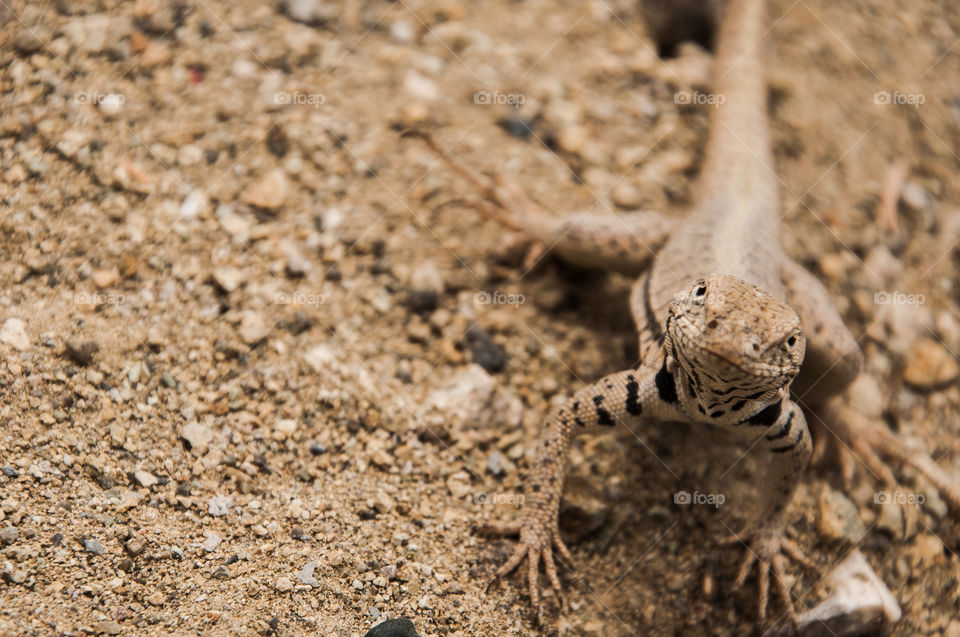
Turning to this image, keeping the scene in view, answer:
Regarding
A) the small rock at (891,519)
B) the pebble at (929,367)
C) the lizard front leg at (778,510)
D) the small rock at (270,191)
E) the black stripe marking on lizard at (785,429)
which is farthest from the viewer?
the pebble at (929,367)

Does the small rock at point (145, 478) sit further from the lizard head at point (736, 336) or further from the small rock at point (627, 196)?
the small rock at point (627, 196)

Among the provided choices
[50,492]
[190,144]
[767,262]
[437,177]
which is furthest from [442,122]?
[50,492]

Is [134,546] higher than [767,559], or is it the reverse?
[134,546]

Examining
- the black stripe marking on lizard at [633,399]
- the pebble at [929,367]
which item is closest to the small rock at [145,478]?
the black stripe marking on lizard at [633,399]

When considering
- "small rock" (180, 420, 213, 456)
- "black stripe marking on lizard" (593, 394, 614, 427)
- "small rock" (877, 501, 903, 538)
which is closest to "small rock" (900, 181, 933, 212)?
"small rock" (877, 501, 903, 538)

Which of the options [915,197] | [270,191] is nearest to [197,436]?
[270,191]

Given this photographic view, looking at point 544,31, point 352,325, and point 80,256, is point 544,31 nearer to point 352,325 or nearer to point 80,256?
point 352,325

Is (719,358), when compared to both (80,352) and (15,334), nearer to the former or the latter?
(80,352)
